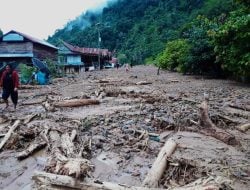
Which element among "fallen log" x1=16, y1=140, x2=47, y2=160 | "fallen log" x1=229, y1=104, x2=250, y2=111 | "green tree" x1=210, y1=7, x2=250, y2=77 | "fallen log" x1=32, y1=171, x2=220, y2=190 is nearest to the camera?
"fallen log" x1=32, y1=171, x2=220, y2=190

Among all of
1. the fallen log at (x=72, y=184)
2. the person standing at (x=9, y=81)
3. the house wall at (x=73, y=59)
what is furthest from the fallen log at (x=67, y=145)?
the house wall at (x=73, y=59)

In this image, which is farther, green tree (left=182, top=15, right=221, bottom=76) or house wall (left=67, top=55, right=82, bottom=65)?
house wall (left=67, top=55, right=82, bottom=65)

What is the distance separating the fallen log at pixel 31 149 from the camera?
263 inches

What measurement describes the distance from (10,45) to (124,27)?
62.2m

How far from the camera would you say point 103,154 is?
21.8ft

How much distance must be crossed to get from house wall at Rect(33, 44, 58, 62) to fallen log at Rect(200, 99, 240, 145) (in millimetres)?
31485

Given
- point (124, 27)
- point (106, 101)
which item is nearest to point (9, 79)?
point (106, 101)

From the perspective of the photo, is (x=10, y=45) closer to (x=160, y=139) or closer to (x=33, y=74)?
(x=33, y=74)

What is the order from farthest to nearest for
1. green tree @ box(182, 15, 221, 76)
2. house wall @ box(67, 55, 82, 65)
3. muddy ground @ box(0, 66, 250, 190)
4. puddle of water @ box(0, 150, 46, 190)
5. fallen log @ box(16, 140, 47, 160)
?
1. house wall @ box(67, 55, 82, 65)
2. green tree @ box(182, 15, 221, 76)
3. fallen log @ box(16, 140, 47, 160)
4. puddle of water @ box(0, 150, 46, 190)
5. muddy ground @ box(0, 66, 250, 190)

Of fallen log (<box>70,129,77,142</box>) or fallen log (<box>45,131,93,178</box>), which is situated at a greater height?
fallen log (<box>45,131,93,178</box>)

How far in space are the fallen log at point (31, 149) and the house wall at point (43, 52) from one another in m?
31.7

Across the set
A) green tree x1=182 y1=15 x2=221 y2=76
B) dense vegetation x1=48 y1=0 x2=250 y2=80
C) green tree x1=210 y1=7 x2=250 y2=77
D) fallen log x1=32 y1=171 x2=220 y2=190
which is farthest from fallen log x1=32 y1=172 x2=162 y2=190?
green tree x1=182 y1=15 x2=221 y2=76

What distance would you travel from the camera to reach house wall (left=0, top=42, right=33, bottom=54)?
1442 inches

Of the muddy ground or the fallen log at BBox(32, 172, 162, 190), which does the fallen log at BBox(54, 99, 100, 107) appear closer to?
the muddy ground
